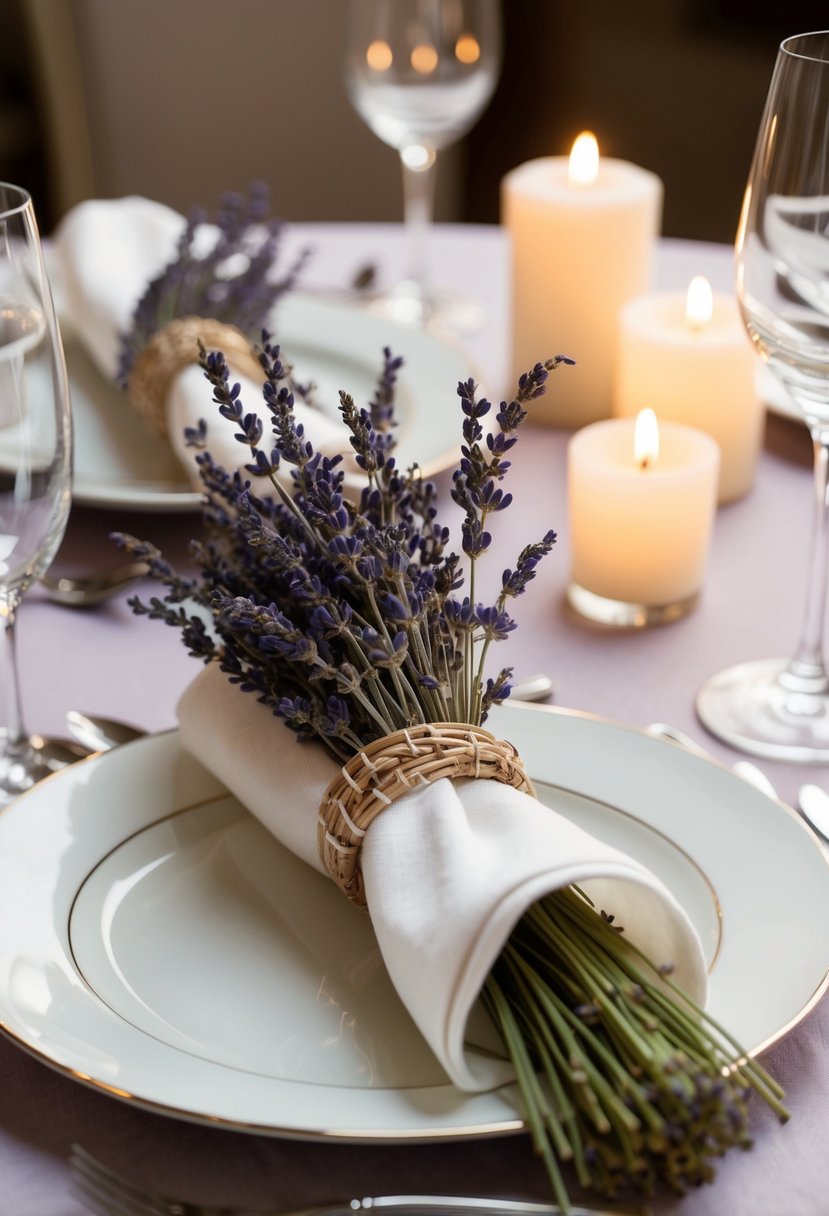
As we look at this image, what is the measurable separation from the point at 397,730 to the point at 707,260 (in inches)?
41.6

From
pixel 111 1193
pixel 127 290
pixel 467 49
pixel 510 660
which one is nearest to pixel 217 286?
pixel 127 290

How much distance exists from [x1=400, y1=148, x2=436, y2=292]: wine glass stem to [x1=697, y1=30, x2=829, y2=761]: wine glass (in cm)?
71

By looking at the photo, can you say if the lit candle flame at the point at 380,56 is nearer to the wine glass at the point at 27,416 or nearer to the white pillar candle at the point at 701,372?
the white pillar candle at the point at 701,372

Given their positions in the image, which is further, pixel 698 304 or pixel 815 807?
pixel 698 304

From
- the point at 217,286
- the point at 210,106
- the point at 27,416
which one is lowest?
the point at 210,106

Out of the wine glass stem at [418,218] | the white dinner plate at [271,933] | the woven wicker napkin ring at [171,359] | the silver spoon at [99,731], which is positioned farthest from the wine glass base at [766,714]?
the wine glass stem at [418,218]

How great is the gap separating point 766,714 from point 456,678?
0.28m

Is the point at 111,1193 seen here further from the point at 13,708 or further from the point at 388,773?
the point at 13,708

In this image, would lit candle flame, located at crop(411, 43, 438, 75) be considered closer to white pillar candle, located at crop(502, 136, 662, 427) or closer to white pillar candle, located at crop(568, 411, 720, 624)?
white pillar candle, located at crop(502, 136, 662, 427)

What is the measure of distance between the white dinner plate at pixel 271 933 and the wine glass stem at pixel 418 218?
2.71ft

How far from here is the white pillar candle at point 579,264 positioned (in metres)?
1.20

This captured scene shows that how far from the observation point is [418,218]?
1480 mm

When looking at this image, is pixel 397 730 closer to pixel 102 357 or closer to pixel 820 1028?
pixel 820 1028

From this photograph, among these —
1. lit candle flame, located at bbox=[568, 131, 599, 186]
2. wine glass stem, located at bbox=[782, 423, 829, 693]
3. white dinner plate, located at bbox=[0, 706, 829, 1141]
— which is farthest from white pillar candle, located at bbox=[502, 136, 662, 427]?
white dinner plate, located at bbox=[0, 706, 829, 1141]
